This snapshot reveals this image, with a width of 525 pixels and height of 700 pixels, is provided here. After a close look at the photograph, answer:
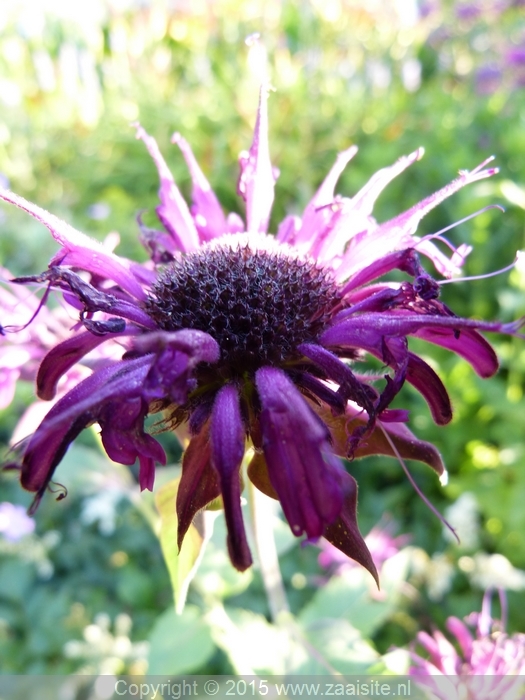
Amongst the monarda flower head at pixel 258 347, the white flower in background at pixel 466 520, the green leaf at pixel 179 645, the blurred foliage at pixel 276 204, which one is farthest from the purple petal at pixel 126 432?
the white flower in background at pixel 466 520

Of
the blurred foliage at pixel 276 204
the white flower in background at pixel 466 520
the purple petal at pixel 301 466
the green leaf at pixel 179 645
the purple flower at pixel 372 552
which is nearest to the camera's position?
the purple petal at pixel 301 466

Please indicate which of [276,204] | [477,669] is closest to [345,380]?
[477,669]

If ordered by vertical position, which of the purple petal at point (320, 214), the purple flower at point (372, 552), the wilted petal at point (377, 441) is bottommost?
the purple flower at point (372, 552)

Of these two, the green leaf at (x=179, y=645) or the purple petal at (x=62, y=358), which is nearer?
the purple petal at (x=62, y=358)

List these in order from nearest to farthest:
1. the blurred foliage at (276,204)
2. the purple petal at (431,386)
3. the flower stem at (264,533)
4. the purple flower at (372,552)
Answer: the purple petal at (431,386), the flower stem at (264,533), the blurred foliage at (276,204), the purple flower at (372,552)

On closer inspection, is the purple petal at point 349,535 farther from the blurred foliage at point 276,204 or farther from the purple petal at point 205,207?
the purple petal at point 205,207

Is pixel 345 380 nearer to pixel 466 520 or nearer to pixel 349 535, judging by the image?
pixel 349 535

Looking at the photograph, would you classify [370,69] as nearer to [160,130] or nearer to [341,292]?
[160,130]

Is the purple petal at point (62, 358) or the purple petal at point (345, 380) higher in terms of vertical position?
the purple petal at point (62, 358)
